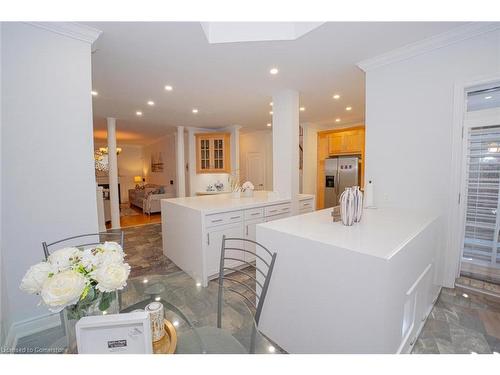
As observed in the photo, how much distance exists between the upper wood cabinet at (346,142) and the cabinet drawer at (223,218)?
150 inches

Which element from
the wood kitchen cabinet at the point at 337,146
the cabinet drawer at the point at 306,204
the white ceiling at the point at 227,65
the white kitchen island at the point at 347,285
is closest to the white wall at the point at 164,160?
the white ceiling at the point at 227,65

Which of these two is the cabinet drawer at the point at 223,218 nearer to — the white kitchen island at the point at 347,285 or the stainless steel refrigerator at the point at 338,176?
the white kitchen island at the point at 347,285

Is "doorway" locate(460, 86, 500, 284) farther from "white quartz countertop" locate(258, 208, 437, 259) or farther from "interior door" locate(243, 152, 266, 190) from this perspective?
"interior door" locate(243, 152, 266, 190)

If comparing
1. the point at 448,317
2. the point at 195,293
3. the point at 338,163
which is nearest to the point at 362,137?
the point at 338,163

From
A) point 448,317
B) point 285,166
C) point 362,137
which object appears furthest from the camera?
point 362,137

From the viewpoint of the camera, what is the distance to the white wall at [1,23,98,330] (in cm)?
159

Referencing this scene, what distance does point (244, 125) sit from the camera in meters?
5.95

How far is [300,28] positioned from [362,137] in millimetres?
3755

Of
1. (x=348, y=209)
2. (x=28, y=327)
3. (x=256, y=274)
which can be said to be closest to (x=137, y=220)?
(x=28, y=327)

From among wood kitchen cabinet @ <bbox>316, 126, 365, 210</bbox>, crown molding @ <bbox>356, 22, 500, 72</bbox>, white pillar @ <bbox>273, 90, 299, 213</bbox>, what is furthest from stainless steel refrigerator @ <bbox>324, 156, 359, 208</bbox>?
crown molding @ <bbox>356, 22, 500, 72</bbox>

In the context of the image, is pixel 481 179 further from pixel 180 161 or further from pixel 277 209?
pixel 180 161

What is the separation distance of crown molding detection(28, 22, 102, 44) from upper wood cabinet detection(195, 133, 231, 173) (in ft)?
14.0

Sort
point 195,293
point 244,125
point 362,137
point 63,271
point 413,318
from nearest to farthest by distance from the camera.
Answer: point 63,271 < point 195,293 < point 413,318 < point 362,137 < point 244,125
